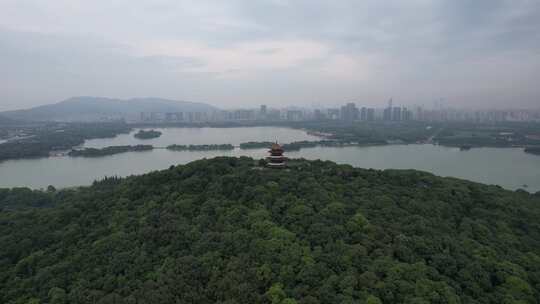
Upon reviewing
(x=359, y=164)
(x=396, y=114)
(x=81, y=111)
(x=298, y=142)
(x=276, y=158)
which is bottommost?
(x=359, y=164)

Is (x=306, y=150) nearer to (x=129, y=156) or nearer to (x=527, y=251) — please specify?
(x=129, y=156)

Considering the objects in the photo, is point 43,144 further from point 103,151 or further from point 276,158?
point 276,158

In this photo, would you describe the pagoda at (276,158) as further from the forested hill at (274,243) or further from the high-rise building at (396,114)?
the high-rise building at (396,114)

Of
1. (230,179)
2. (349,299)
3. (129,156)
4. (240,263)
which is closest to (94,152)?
(129,156)

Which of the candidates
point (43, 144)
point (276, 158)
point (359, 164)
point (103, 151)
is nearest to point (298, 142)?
point (359, 164)

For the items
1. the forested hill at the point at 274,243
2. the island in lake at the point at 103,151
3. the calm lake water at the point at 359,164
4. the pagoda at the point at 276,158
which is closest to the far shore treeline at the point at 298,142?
the island in lake at the point at 103,151

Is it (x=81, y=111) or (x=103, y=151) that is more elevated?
(x=81, y=111)

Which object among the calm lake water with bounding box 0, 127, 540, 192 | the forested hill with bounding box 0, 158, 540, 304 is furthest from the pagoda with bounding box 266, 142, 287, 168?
the calm lake water with bounding box 0, 127, 540, 192

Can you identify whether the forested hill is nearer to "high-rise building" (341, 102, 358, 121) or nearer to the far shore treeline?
the far shore treeline
